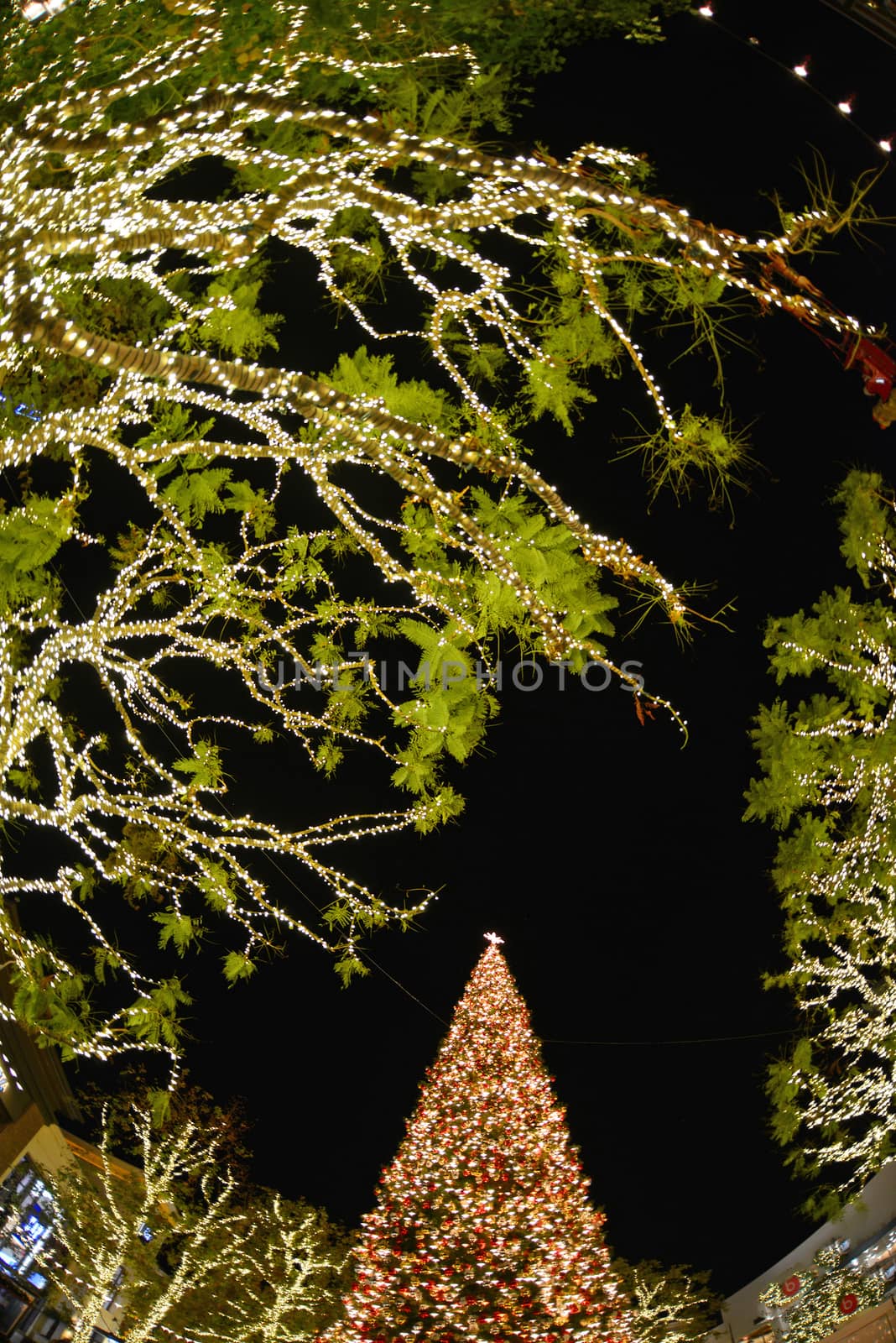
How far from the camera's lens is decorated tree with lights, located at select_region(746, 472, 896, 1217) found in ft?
15.8

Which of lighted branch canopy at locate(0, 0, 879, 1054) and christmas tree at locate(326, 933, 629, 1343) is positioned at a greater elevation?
lighted branch canopy at locate(0, 0, 879, 1054)

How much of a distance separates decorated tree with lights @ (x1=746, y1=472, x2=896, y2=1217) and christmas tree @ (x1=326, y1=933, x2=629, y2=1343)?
1.35 metres

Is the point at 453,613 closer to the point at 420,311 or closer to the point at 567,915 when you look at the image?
the point at 420,311

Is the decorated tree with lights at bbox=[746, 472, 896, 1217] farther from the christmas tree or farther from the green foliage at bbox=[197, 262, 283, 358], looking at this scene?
the green foliage at bbox=[197, 262, 283, 358]

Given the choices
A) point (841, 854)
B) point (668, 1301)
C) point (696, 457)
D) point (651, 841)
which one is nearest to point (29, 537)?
point (696, 457)

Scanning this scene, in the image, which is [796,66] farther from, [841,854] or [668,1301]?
[668,1301]

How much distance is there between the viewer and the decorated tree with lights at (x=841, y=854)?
4.83m

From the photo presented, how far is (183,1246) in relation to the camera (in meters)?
5.17

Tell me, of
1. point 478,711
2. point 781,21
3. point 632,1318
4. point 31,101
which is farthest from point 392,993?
point 781,21

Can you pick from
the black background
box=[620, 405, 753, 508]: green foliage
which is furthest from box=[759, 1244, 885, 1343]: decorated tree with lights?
box=[620, 405, 753, 508]: green foliage

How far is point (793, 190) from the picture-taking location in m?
4.42

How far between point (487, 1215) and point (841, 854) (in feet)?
9.13

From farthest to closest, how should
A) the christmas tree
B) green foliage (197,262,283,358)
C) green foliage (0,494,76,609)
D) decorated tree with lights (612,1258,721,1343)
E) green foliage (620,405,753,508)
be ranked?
decorated tree with lights (612,1258,721,1343), the christmas tree, green foliage (620,405,753,508), green foliage (0,494,76,609), green foliage (197,262,283,358)

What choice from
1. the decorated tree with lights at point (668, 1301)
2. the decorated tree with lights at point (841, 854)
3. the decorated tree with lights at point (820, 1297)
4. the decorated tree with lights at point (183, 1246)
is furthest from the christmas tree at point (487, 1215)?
the decorated tree with lights at point (841, 854)
